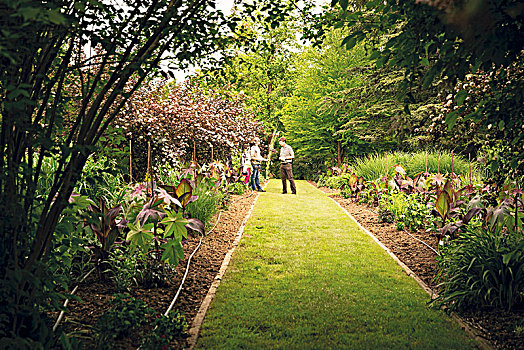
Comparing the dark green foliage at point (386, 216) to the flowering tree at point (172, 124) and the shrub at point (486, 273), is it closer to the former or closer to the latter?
the shrub at point (486, 273)

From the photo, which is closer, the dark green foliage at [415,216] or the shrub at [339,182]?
the dark green foliage at [415,216]

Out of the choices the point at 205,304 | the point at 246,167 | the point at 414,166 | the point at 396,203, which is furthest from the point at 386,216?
the point at 246,167

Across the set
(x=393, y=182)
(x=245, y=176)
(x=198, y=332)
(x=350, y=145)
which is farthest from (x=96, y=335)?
(x=350, y=145)

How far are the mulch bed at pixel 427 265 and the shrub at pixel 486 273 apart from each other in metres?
0.11

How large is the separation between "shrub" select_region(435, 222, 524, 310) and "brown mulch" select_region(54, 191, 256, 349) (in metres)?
2.41

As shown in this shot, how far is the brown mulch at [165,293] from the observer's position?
3.11 meters

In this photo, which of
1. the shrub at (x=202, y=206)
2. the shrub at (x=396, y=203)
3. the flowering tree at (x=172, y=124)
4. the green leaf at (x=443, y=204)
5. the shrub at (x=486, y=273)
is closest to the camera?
the shrub at (x=486, y=273)

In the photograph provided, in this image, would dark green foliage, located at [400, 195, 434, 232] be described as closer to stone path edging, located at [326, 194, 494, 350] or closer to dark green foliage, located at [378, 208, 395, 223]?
dark green foliage, located at [378, 208, 395, 223]

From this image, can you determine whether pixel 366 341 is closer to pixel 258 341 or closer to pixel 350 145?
pixel 258 341

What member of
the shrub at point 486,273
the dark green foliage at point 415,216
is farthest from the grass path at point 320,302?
the dark green foliage at point 415,216

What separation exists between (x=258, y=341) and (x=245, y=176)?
9578 mm

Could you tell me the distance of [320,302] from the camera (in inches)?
161

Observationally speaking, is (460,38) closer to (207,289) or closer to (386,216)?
(207,289)

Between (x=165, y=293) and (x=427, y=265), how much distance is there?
130 inches
